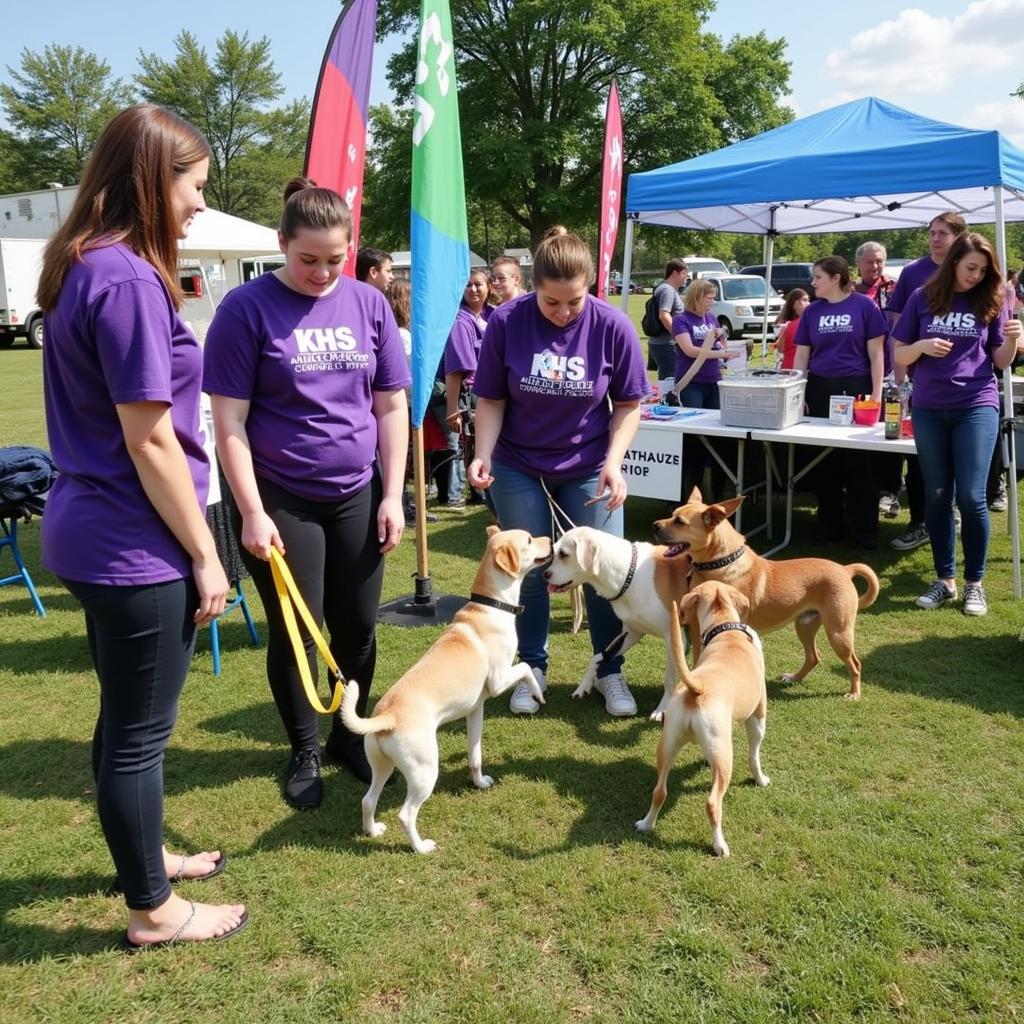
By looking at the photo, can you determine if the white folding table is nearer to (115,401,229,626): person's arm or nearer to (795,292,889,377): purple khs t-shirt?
(795,292,889,377): purple khs t-shirt

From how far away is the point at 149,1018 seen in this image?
2.17 meters

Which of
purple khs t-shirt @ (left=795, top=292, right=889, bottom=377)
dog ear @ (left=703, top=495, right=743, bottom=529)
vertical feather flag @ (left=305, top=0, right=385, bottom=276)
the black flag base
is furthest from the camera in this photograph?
purple khs t-shirt @ (left=795, top=292, right=889, bottom=377)

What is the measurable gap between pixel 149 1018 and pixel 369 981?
58cm

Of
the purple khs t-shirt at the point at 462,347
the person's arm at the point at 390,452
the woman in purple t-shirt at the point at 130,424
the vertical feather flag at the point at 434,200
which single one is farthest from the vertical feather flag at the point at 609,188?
the woman in purple t-shirt at the point at 130,424

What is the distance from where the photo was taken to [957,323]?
4766 millimetres

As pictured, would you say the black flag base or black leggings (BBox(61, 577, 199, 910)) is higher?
black leggings (BBox(61, 577, 199, 910))

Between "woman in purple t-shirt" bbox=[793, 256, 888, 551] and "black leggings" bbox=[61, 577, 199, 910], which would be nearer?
"black leggings" bbox=[61, 577, 199, 910]

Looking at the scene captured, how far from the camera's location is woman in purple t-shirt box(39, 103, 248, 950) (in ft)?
5.90

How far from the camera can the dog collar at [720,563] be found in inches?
156

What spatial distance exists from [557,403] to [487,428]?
34 centimetres

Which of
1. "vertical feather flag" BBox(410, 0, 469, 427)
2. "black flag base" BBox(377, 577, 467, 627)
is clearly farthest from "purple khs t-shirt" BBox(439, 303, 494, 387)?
"black flag base" BBox(377, 577, 467, 627)

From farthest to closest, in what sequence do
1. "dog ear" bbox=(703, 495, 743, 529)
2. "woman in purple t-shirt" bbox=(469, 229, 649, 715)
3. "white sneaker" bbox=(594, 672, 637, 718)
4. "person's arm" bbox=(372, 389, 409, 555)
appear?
"dog ear" bbox=(703, 495, 743, 529) < "white sneaker" bbox=(594, 672, 637, 718) < "woman in purple t-shirt" bbox=(469, 229, 649, 715) < "person's arm" bbox=(372, 389, 409, 555)

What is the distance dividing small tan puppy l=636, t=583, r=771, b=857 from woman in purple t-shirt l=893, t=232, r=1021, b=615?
243 centimetres

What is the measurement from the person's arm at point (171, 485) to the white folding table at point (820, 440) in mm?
4655
